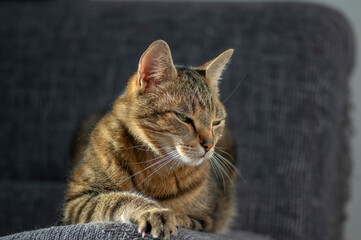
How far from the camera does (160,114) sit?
0.61m

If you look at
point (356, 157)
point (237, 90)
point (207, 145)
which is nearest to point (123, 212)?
point (207, 145)

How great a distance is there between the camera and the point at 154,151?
2.01 feet

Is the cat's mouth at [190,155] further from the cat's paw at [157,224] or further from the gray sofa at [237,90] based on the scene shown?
the gray sofa at [237,90]

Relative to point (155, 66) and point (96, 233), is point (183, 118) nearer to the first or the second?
point (155, 66)

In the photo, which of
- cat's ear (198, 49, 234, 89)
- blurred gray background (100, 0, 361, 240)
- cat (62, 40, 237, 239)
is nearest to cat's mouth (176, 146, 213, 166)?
cat (62, 40, 237, 239)

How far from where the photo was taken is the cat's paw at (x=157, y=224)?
0.54m

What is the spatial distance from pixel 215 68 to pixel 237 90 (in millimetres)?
676

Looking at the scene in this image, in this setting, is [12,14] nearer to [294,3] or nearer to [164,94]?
[294,3]

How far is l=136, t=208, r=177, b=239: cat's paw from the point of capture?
536 millimetres

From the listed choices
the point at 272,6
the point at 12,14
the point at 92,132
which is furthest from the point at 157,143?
the point at 12,14

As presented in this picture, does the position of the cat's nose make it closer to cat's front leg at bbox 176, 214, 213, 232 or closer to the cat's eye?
the cat's eye

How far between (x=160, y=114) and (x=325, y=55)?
0.81 metres

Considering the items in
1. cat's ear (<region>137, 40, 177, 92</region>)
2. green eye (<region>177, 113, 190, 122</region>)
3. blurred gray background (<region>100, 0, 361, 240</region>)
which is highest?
cat's ear (<region>137, 40, 177, 92</region>)

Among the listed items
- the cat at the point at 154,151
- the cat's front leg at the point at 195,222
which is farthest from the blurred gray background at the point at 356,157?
the cat at the point at 154,151
